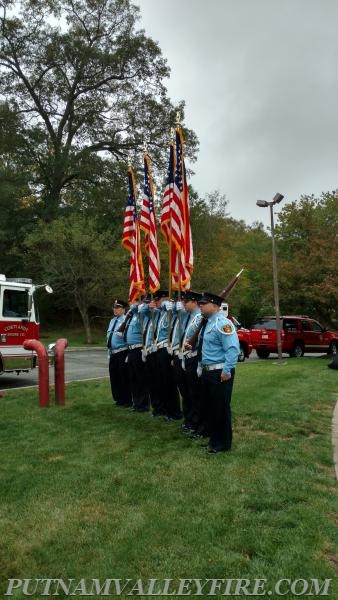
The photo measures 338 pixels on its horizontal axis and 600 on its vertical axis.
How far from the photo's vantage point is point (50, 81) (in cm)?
3553

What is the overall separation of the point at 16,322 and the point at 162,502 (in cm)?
879

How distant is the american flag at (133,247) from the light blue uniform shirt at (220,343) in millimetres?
2902

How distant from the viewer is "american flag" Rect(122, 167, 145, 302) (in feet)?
30.9

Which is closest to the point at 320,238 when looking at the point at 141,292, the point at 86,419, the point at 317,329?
the point at 317,329

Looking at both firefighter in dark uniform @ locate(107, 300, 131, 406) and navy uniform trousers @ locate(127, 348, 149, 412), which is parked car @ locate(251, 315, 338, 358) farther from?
navy uniform trousers @ locate(127, 348, 149, 412)

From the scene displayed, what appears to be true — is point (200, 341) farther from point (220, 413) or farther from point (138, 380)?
point (138, 380)

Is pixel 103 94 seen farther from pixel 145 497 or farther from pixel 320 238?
pixel 145 497

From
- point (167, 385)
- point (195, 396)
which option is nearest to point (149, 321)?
point (167, 385)

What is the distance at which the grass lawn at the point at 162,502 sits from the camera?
359 centimetres

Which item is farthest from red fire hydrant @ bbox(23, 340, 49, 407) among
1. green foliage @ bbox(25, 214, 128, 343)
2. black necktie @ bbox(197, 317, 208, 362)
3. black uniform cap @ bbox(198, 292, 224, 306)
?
green foliage @ bbox(25, 214, 128, 343)

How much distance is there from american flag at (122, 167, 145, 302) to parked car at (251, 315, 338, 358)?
12.7 metres

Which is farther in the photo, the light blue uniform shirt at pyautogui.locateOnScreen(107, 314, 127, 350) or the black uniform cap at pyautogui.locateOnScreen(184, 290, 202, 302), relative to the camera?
the light blue uniform shirt at pyautogui.locateOnScreen(107, 314, 127, 350)

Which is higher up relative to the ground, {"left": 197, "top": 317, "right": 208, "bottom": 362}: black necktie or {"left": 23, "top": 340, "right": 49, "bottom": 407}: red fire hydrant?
{"left": 197, "top": 317, "right": 208, "bottom": 362}: black necktie

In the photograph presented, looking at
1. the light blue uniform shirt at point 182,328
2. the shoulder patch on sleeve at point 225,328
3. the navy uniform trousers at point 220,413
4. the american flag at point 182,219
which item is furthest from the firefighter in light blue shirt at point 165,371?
the navy uniform trousers at point 220,413
